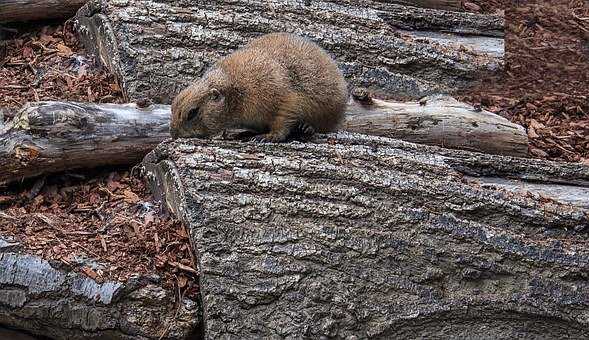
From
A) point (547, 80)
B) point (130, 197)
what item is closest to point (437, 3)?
point (547, 80)

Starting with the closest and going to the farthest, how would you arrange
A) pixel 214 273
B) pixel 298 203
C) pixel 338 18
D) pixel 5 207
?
pixel 214 273 < pixel 298 203 < pixel 5 207 < pixel 338 18

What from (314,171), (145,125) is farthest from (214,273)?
(145,125)

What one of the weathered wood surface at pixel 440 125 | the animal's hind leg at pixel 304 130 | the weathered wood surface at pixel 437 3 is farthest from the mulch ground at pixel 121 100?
the animal's hind leg at pixel 304 130

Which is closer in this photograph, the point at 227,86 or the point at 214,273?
the point at 214,273

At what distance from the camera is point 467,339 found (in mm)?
5004

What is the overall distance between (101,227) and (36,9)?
9.55ft

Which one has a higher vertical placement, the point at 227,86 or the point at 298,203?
the point at 227,86

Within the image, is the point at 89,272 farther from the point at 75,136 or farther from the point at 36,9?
the point at 36,9

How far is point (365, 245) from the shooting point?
4.81 m

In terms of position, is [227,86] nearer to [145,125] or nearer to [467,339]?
[145,125]

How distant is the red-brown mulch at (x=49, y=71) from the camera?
651cm

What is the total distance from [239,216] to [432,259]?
1112mm

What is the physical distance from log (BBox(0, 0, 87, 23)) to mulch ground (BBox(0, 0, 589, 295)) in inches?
4.9

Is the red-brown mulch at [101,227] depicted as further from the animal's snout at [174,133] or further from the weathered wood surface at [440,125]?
the weathered wood surface at [440,125]
